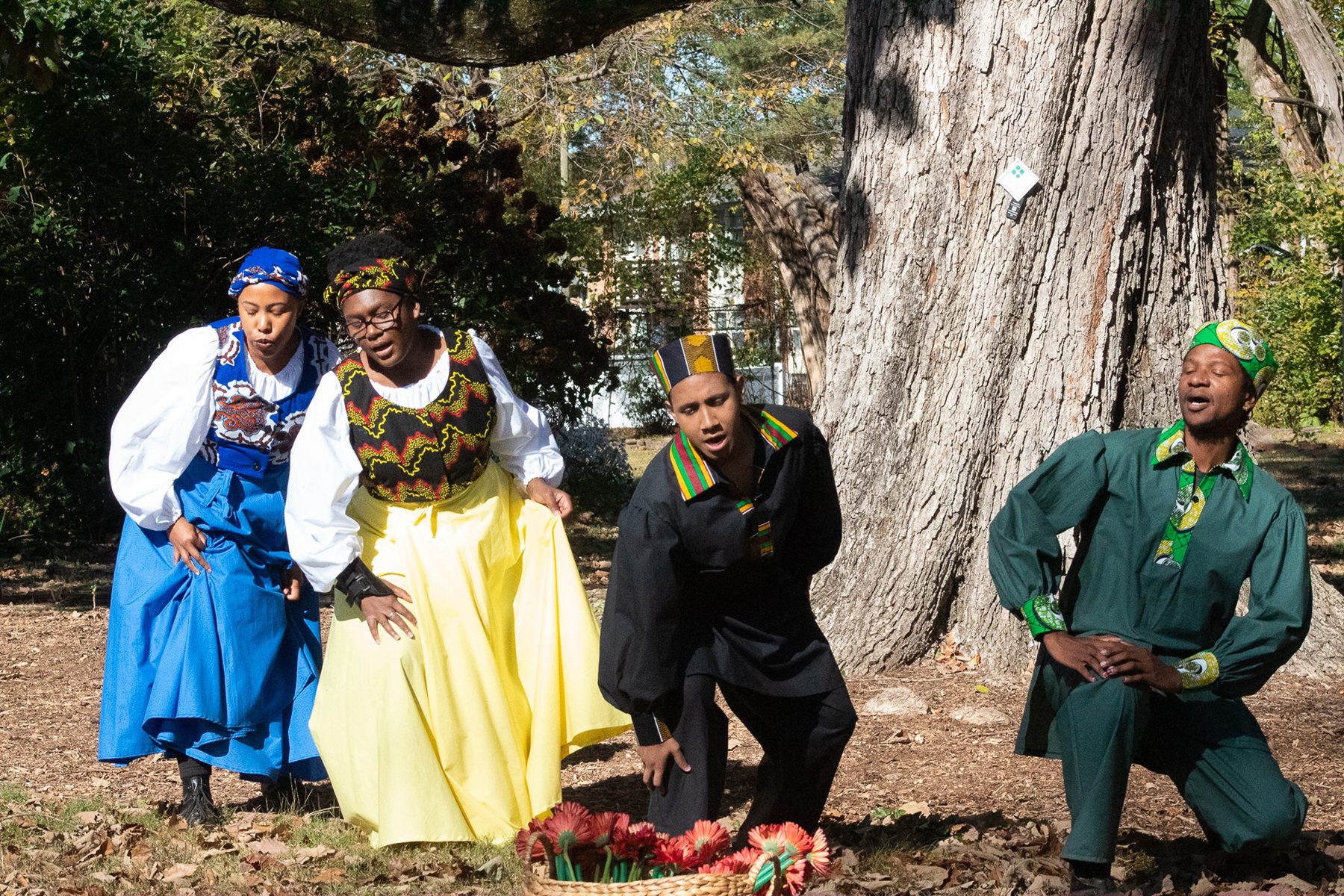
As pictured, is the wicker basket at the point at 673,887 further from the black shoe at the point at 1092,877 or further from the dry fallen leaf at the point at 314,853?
the dry fallen leaf at the point at 314,853

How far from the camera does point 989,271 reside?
687cm

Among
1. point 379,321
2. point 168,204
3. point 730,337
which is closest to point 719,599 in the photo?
point 379,321

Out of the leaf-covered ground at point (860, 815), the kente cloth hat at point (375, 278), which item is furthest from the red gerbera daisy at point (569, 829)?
the kente cloth hat at point (375, 278)

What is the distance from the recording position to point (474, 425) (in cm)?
505

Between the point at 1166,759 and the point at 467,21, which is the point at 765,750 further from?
the point at 467,21

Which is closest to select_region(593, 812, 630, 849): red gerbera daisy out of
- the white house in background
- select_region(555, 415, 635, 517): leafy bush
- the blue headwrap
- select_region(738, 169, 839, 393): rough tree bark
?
the blue headwrap

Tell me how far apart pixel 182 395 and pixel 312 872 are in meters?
1.69

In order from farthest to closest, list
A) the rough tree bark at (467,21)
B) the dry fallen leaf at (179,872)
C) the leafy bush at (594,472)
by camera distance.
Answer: the leafy bush at (594,472)
the rough tree bark at (467,21)
the dry fallen leaf at (179,872)

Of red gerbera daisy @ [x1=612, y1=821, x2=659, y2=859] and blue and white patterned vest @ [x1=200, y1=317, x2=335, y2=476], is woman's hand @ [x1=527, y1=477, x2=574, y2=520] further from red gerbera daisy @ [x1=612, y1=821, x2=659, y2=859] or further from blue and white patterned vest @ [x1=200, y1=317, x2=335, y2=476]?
red gerbera daisy @ [x1=612, y1=821, x2=659, y2=859]

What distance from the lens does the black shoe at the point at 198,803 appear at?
17.7 feet

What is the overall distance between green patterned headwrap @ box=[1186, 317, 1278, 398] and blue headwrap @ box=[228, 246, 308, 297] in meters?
3.01

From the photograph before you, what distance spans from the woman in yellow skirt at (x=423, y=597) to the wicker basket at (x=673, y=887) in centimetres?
164

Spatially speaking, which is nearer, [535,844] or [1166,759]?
[535,844]

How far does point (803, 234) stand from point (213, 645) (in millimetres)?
9725
